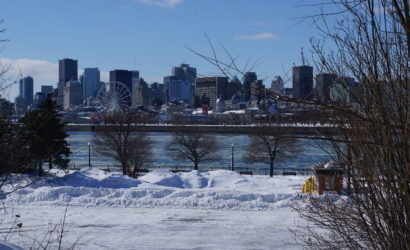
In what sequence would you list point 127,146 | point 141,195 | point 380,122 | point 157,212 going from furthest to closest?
point 127,146
point 141,195
point 157,212
point 380,122

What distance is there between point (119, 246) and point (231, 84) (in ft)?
35.0

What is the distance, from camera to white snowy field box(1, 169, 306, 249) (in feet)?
48.8

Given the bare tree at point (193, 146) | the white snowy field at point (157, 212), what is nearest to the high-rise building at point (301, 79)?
the white snowy field at point (157, 212)

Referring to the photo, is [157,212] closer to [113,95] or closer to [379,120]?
[379,120]

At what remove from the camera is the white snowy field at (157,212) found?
14867 millimetres

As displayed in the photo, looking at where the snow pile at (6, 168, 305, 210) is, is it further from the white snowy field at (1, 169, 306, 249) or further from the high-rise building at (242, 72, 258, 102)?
the high-rise building at (242, 72, 258, 102)

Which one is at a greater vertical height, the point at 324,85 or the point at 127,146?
the point at 324,85

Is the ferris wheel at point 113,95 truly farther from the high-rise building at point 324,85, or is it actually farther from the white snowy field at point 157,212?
the high-rise building at point 324,85

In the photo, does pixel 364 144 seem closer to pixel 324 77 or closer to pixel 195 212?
pixel 324 77

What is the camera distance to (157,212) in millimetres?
19969

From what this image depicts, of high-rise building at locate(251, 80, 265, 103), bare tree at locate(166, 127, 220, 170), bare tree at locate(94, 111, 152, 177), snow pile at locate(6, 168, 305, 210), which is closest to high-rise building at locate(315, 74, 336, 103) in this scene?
high-rise building at locate(251, 80, 265, 103)

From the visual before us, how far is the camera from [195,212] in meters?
19.9

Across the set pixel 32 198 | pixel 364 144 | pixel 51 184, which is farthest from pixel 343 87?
pixel 51 184

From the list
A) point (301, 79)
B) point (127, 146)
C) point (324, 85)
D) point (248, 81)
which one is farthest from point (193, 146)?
point (248, 81)
